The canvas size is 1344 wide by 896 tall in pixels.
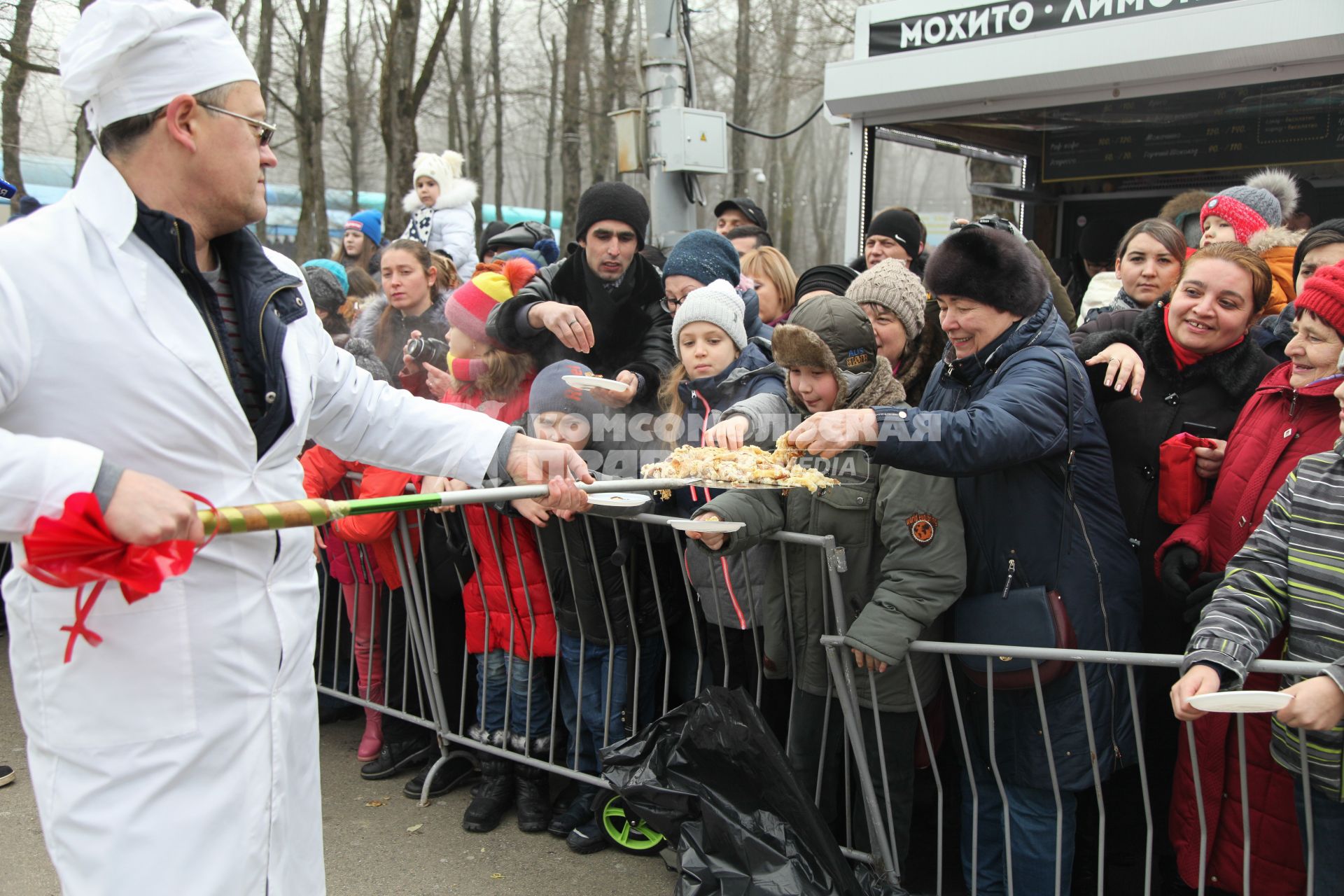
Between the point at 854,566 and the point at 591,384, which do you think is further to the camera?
the point at 591,384

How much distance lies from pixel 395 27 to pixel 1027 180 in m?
10.7

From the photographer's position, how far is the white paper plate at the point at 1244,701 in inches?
82.4

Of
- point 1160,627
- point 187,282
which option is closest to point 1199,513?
point 1160,627

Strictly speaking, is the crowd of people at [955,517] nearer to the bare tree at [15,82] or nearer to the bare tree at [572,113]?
the bare tree at [15,82]

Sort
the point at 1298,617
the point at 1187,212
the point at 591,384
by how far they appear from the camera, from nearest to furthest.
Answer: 1. the point at 1298,617
2. the point at 591,384
3. the point at 1187,212

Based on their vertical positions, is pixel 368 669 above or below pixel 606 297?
below

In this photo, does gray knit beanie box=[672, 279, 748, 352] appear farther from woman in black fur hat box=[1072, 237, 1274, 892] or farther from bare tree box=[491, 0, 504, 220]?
bare tree box=[491, 0, 504, 220]

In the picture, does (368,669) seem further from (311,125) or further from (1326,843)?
(311,125)

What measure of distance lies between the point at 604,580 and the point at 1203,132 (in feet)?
19.2

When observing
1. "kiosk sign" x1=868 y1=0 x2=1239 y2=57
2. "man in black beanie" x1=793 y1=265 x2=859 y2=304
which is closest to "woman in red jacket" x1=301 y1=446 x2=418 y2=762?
"man in black beanie" x1=793 y1=265 x2=859 y2=304

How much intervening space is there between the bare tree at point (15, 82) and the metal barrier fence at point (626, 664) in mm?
9721

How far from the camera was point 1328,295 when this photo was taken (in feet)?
8.99

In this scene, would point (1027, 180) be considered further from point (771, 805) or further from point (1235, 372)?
point (771, 805)

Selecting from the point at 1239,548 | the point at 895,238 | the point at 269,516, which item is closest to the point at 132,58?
the point at 269,516
